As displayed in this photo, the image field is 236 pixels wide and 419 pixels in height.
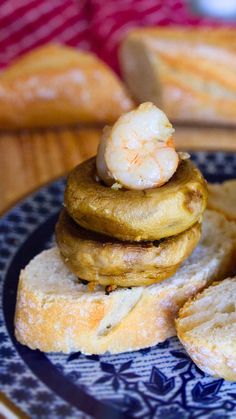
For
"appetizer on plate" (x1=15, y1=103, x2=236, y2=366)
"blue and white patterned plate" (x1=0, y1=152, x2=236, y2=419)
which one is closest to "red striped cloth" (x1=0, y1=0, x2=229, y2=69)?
"appetizer on plate" (x1=15, y1=103, x2=236, y2=366)

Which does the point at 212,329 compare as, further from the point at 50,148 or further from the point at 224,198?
the point at 50,148

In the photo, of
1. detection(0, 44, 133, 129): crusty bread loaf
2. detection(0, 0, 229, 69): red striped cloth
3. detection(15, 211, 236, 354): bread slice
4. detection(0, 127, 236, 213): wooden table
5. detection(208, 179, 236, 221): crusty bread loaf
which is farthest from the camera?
detection(0, 0, 229, 69): red striped cloth

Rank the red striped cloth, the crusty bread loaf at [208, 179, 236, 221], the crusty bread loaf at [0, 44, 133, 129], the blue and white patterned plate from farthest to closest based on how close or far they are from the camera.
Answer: the red striped cloth → the crusty bread loaf at [0, 44, 133, 129] → the crusty bread loaf at [208, 179, 236, 221] → the blue and white patterned plate

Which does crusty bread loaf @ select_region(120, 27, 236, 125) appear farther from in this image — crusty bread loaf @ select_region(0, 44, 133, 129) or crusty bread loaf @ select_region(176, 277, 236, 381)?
crusty bread loaf @ select_region(176, 277, 236, 381)

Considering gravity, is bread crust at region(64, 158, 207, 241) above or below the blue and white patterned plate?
above

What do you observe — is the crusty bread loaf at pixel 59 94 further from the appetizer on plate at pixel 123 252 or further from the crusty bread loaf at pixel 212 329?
the crusty bread loaf at pixel 212 329

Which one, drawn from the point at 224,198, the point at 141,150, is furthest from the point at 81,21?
the point at 141,150
